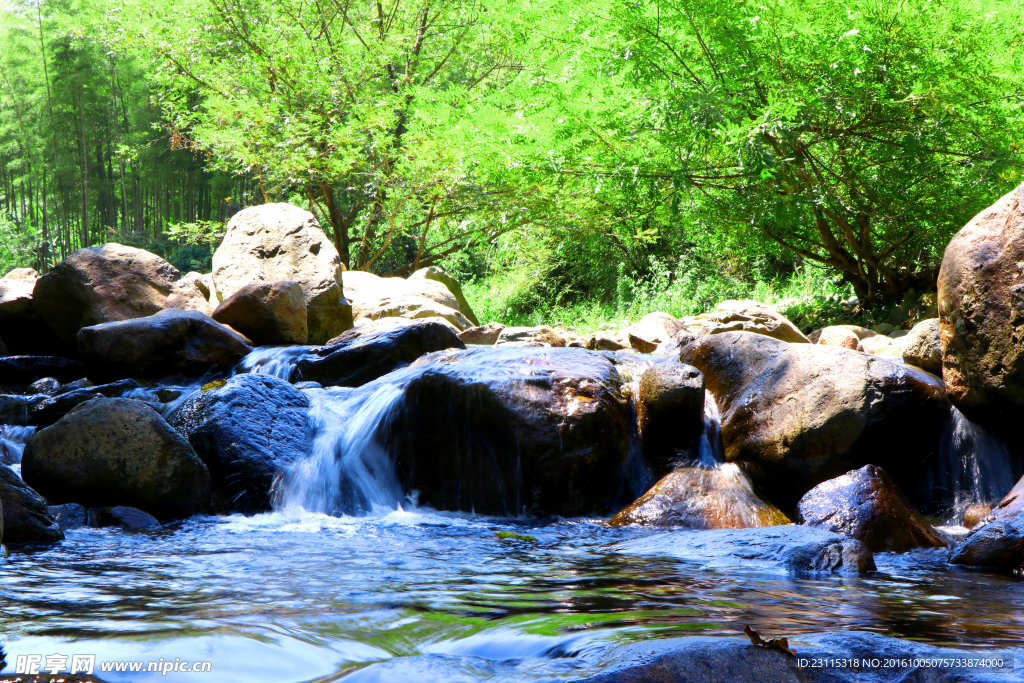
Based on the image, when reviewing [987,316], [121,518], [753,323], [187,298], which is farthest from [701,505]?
[187,298]

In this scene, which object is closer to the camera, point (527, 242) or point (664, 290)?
point (664, 290)

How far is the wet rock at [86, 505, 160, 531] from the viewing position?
14.0 ft

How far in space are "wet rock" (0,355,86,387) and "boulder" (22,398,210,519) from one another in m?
4.71

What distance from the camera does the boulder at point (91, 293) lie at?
9344 millimetres

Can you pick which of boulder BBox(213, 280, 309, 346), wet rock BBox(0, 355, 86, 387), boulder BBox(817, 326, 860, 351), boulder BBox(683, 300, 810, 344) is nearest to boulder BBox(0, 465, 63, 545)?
boulder BBox(213, 280, 309, 346)

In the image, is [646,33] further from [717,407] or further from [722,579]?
[722,579]

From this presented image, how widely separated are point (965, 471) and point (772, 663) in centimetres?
410

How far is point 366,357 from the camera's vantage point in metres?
7.77

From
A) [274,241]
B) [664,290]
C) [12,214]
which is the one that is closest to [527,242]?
[664,290]

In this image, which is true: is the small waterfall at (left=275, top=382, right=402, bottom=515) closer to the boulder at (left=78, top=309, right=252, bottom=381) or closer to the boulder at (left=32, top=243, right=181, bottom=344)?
the boulder at (left=78, top=309, right=252, bottom=381)

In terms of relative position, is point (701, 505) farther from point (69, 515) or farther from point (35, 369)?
point (35, 369)

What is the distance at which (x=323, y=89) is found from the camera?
13656 mm

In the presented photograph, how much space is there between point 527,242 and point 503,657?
14.8 m

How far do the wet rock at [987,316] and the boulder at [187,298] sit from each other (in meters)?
8.50
